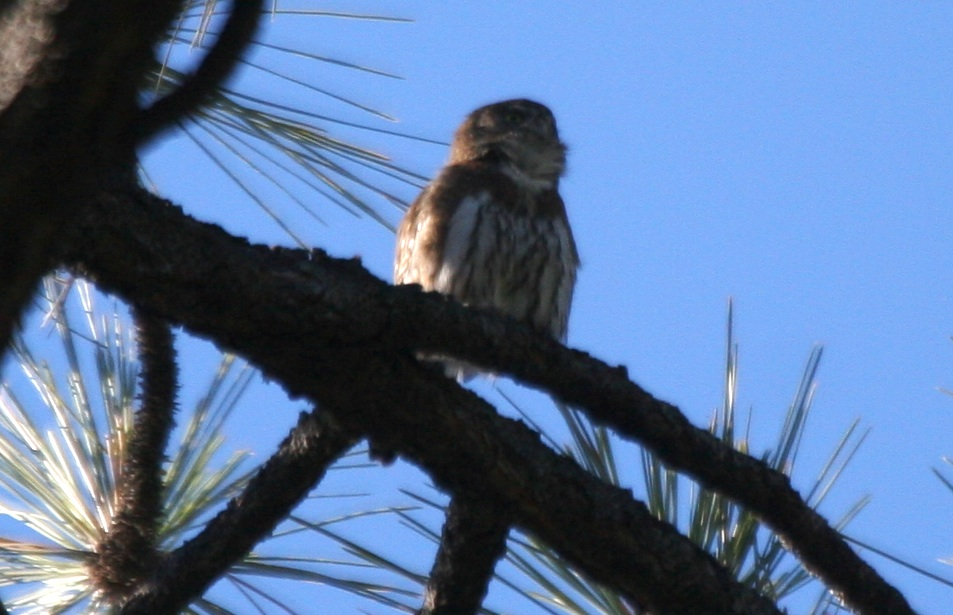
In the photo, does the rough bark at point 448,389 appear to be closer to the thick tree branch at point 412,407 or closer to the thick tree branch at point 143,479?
the thick tree branch at point 412,407

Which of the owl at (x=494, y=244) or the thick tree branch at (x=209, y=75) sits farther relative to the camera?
the owl at (x=494, y=244)

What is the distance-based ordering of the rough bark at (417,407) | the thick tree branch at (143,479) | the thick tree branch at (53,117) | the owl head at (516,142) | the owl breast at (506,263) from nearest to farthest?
the thick tree branch at (53,117) → the rough bark at (417,407) → the thick tree branch at (143,479) → the owl breast at (506,263) → the owl head at (516,142)

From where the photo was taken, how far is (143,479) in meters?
3.11

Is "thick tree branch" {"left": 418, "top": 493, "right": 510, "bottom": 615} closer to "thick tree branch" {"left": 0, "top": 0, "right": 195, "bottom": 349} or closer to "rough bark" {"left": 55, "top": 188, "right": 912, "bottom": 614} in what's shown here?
"rough bark" {"left": 55, "top": 188, "right": 912, "bottom": 614}

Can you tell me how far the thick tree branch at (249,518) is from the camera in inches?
101

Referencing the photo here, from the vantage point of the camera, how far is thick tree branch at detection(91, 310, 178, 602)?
291 centimetres

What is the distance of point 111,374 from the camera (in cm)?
353

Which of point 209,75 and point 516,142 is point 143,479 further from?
point 516,142

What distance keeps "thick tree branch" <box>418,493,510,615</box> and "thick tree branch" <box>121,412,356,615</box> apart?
0.84ft

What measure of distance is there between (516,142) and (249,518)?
2.63m

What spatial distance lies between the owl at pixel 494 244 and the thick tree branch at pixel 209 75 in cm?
311

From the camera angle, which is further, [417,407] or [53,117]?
[417,407]

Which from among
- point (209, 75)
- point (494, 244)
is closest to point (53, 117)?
point (209, 75)

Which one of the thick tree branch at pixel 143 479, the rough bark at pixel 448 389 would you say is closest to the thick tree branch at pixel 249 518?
the rough bark at pixel 448 389
